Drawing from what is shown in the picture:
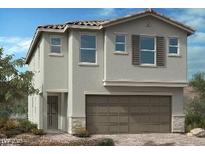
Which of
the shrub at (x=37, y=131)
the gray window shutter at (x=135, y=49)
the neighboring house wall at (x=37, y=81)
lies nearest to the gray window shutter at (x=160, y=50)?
the gray window shutter at (x=135, y=49)

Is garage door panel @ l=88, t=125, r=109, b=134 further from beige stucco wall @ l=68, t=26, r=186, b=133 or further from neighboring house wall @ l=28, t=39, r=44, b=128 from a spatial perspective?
neighboring house wall @ l=28, t=39, r=44, b=128

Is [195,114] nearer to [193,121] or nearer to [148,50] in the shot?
[193,121]

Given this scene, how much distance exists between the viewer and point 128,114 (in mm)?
28547

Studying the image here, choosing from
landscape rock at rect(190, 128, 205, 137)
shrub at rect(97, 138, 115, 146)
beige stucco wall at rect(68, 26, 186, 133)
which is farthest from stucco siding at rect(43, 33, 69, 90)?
landscape rock at rect(190, 128, 205, 137)

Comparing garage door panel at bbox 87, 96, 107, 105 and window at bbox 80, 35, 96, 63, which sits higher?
window at bbox 80, 35, 96, 63

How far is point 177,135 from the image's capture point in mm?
28047

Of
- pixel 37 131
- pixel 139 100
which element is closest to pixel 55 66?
pixel 37 131

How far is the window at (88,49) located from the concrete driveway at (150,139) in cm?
404

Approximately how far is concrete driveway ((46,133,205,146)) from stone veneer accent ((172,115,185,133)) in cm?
75

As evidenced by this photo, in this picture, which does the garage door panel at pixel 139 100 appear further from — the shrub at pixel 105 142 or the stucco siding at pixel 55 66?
the shrub at pixel 105 142

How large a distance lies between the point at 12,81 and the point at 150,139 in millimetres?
7194

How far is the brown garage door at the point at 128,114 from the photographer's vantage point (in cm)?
2802

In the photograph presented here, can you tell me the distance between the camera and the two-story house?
91.1 feet
